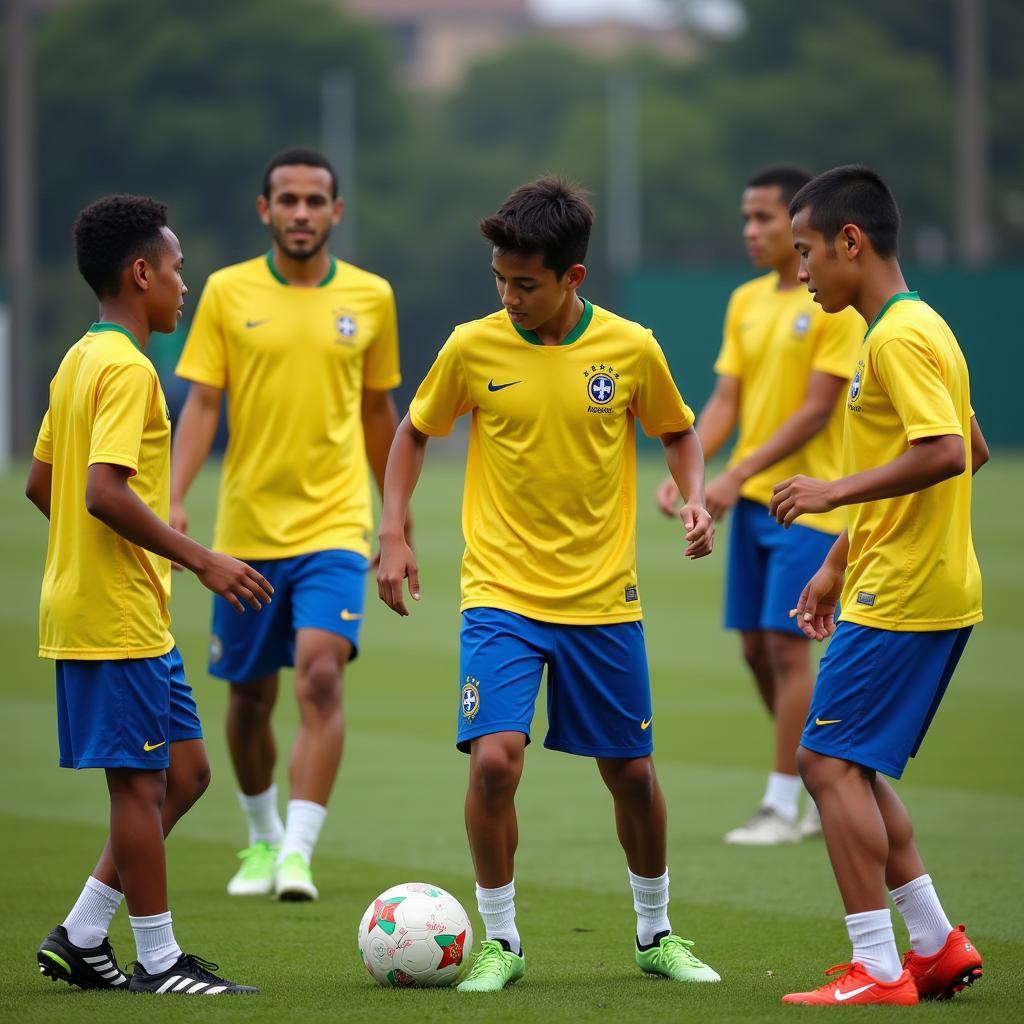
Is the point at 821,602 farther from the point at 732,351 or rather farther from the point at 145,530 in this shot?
the point at 732,351

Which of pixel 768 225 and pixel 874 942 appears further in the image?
pixel 768 225

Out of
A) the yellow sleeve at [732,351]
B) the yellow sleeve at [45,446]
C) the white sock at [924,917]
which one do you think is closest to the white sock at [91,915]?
the yellow sleeve at [45,446]

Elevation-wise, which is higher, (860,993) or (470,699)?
(470,699)

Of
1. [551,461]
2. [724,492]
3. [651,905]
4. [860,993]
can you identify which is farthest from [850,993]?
[724,492]

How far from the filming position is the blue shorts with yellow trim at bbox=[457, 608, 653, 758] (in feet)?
18.4

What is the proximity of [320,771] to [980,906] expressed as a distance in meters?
2.38

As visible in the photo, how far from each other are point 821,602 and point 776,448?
255cm

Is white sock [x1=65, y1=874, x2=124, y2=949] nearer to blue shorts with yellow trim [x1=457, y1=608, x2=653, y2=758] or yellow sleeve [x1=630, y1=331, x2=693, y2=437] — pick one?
blue shorts with yellow trim [x1=457, y1=608, x2=653, y2=758]

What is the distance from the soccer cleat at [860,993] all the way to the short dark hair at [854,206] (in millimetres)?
1945

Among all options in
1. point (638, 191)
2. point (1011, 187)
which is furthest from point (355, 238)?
point (1011, 187)

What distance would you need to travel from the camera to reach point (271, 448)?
7.60 m

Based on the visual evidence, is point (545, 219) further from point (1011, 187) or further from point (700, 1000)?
point (1011, 187)

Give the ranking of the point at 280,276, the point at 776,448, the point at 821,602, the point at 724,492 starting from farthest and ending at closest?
1. the point at 776,448
2. the point at 724,492
3. the point at 280,276
4. the point at 821,602

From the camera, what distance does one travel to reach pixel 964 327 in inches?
1383
